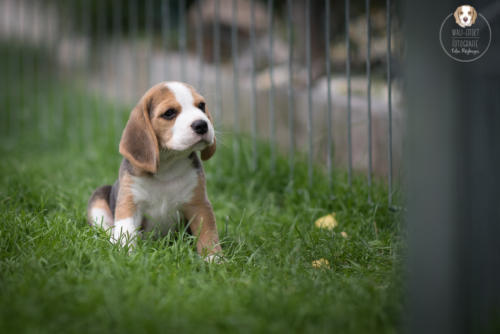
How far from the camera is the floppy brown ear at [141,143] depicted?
307 cm

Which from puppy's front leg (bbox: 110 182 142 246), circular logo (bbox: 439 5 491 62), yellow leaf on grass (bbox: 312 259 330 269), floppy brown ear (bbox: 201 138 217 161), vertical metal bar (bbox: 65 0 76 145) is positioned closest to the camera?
circular logo (bbox: 439 5 491 62)

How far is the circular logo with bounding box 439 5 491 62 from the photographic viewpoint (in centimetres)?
259

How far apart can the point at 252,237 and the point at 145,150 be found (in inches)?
41.0

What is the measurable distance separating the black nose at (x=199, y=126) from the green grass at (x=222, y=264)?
717mm

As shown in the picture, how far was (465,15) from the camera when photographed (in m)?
2.73

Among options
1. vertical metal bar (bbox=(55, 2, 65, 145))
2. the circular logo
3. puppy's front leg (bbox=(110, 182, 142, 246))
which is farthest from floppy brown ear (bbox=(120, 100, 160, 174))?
vertical metal bar (bbox=(55, 2, 65, 145))

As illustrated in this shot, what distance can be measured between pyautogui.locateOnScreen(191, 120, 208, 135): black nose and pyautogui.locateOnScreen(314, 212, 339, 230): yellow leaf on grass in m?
1.31

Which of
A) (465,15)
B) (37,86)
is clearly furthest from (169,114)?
(37,86)

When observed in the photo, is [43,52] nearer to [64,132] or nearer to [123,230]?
[64,132]

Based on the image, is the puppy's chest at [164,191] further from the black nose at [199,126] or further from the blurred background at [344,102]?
the blurred background at [344,102]

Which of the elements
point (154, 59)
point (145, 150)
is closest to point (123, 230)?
point (145, 150)

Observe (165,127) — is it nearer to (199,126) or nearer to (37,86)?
(199,126)

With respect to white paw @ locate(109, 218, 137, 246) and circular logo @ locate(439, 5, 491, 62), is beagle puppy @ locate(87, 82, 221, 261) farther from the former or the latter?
circular logo @ locate(439, 5, 491, 62)

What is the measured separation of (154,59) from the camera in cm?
948
